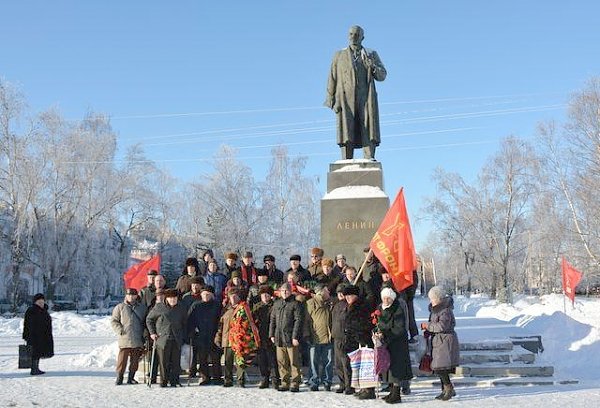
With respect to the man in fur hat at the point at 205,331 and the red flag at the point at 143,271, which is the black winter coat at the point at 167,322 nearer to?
the man in fur hat at the point at 205,331

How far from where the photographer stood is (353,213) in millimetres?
11695

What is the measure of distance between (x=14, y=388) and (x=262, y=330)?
13.0ft

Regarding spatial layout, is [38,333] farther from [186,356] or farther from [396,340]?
[396,340]

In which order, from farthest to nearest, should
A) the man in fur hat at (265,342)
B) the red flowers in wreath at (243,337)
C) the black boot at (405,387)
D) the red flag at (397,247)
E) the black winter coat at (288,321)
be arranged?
the man in fur hat at (265,342) → the red flowers in wreath at (243,337) → the black winter coat at (288,321) → the red flag at (397,247) → the black boot at (405,387)

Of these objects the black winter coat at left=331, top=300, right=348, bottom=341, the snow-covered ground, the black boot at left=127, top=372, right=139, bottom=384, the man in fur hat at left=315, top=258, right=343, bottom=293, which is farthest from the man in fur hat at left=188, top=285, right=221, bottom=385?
the black winter coat at left=331, top=300, right=348, bottom=341

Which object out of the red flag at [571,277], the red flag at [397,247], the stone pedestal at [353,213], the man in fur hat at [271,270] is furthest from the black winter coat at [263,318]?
the red flag at [571,277]

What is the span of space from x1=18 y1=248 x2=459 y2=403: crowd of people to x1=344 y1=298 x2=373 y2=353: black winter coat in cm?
1

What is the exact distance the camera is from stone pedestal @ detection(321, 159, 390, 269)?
37.7 feet

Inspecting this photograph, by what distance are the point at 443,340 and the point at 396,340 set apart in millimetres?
633

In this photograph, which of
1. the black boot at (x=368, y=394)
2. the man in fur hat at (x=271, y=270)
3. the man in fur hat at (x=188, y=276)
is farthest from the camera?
the man in fur hat at (x=188, y=276)

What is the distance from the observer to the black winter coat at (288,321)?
838cm

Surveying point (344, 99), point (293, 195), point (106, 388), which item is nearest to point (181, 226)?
point (293, 195)

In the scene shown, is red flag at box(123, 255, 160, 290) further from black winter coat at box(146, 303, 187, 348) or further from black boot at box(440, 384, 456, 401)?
black boot at box(440, 384, 456, 401)

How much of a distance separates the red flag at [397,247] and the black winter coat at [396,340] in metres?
0.61
